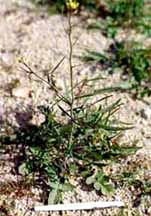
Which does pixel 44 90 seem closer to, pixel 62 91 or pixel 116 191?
pixel 62 91

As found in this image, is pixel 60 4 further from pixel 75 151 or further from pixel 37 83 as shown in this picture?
pixel 75 151

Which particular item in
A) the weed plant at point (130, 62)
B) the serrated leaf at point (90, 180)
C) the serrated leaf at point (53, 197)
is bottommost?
the serrated leaf at point (53, 197)

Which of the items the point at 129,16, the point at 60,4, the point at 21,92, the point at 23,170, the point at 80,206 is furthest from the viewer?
the point at 60,4

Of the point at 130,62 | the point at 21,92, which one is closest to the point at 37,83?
the point at 21,92

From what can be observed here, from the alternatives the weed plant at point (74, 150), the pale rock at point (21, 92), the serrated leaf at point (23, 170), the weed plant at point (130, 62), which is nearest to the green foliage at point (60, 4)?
→ the weed plant at point (130, 62)

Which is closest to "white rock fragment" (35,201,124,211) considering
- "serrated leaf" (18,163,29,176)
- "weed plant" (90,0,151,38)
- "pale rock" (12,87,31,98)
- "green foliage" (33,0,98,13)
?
"serrated leaf" (18,163,29,176)

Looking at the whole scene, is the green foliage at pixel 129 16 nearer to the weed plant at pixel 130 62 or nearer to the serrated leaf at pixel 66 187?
the weed plant at pixel 130 62
